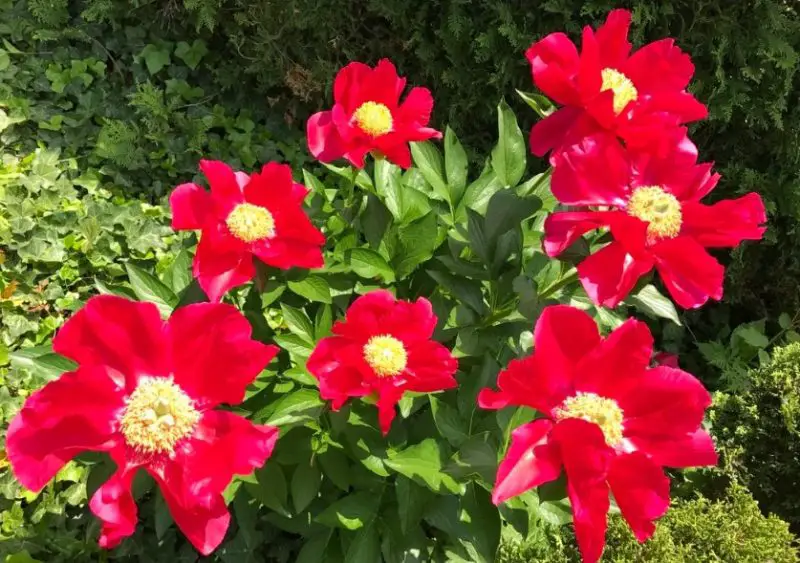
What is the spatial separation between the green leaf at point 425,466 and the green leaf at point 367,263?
15.2 inches

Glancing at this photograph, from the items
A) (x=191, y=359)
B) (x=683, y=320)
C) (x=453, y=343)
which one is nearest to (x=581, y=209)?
(x=453, y=343)

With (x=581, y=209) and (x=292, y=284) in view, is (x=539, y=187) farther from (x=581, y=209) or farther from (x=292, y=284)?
(x=292, y=284)

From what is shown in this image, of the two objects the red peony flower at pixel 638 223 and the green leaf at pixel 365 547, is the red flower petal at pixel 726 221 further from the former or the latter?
the green leaf at pixel 365 547

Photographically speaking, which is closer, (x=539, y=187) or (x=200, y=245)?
(x=200, y=245)

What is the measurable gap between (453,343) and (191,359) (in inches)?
28.9

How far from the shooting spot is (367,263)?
1.47m

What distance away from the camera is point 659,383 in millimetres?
968

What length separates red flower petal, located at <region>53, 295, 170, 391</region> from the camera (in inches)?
36.1

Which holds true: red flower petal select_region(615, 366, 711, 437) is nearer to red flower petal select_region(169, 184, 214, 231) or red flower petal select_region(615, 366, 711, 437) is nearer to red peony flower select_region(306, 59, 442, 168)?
red peony flower select_region(306, 59, 442, 168)

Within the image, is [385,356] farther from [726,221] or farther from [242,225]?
[726,221]

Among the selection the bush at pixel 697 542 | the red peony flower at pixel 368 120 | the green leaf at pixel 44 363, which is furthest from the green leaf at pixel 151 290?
the bush at pixel 697 542

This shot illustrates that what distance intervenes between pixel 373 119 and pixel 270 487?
77 cm

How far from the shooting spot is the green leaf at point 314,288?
1358 millimetres

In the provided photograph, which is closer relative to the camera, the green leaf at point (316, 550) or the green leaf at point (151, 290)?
the green leaf at point (151, 290)
